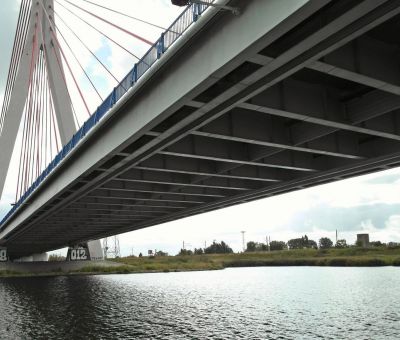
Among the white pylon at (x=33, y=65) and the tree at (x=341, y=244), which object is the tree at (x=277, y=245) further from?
the white pylon at (x=33, y=65)

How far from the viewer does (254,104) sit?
13367mm

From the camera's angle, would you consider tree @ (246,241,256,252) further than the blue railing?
Yes

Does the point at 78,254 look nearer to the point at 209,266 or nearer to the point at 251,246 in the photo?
the point at 209,266

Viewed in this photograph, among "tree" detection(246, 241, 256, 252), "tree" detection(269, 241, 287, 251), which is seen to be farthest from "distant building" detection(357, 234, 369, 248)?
"tree" detection(246, 241, 256, 252)

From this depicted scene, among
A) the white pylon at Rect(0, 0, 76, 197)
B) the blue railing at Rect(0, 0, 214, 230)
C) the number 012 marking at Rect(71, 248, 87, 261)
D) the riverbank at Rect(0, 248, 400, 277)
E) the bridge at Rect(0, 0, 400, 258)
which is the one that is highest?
the white pylon at Rect(0, 0, 76, 197)

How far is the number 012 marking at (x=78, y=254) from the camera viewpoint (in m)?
90.2

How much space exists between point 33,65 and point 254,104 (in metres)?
36.1

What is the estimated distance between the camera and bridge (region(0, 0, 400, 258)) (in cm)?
966

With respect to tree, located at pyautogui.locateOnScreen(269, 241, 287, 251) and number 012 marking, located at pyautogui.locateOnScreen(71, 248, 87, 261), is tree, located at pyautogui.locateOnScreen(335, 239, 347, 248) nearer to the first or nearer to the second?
tree, located at pyautogui.locateOnScreen(269, 241, 287, 251)

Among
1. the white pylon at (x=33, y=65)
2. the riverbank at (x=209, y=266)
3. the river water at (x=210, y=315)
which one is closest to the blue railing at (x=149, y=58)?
the river water at (x=210, y=315)

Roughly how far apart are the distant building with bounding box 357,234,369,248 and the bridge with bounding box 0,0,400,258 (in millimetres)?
100771

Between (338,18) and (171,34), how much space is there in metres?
6.14

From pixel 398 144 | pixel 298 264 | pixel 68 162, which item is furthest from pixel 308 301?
pixel 298 264

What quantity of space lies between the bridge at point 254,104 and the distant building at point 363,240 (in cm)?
10077
